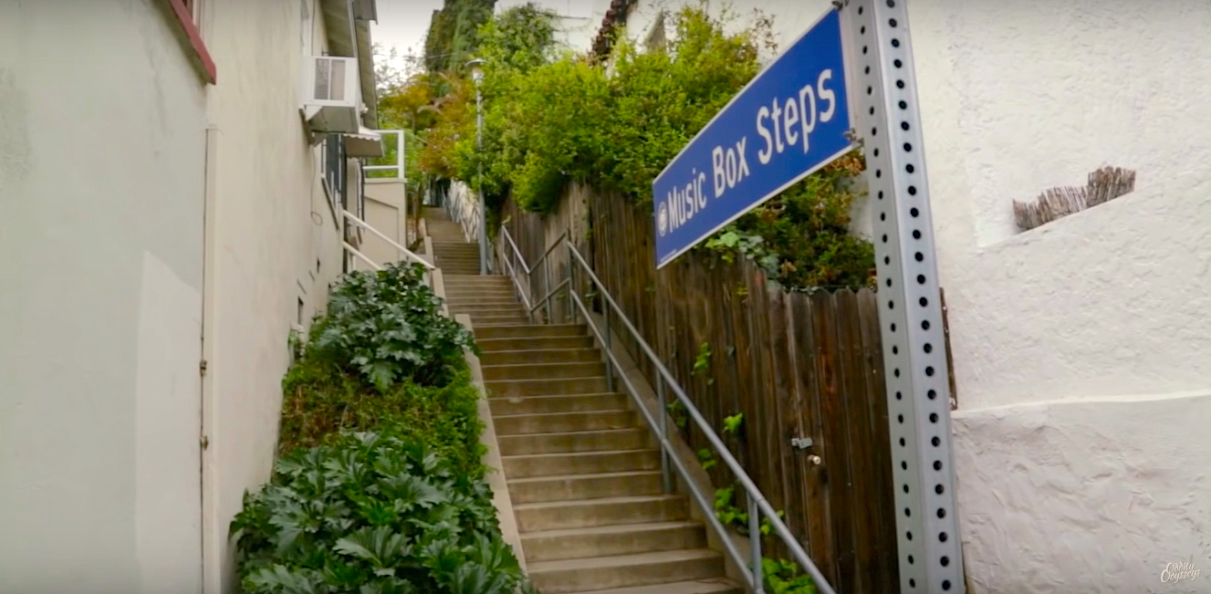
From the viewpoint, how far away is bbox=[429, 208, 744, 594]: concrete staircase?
5.22m

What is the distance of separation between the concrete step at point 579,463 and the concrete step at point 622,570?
103 centimetres

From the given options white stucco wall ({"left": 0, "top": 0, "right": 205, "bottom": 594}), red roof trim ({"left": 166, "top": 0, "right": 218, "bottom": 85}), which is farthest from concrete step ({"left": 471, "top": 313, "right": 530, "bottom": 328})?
white stucco wall ({"left": 0, "top": 0, "right": 205, "bottom": 594})

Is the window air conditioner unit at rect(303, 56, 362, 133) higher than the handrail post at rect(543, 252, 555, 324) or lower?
higher

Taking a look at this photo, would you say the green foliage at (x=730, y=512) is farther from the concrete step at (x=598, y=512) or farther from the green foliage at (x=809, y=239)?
the green foliage at (x=809, y=239)

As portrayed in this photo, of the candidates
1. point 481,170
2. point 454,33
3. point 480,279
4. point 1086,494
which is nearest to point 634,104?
point 1086,494

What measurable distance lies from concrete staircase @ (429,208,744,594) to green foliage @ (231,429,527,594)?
3.75 ft

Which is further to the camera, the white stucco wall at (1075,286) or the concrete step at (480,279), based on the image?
the concrete step at (480,279)

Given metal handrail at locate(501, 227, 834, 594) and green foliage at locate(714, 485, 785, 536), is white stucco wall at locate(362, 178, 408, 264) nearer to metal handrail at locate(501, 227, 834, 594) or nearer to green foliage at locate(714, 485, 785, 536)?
metal handrail at locate(501, 227, 834, 594)

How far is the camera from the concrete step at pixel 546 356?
8306 mm

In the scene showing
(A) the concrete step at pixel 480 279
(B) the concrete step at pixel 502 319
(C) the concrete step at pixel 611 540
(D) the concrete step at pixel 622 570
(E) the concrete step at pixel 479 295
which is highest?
(A) the concrete step at pixel 480 279

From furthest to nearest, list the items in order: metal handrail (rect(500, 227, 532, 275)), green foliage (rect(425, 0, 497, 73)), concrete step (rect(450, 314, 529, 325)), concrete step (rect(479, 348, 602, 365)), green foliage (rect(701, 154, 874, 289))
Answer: green foliage (rect(425, 0, 497, 73)), metal handrail (rect(500, 227, 532, 275)), concrete step (rect(450, 314, 529, 325)), concrete step (rect(479, 348, 602, 365)), green foliage (rect(701, 154, 874, 289))

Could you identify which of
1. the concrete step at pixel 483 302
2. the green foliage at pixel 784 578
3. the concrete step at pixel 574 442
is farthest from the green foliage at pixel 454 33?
the green foliage at pixel 784 578

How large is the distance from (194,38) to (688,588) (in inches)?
155

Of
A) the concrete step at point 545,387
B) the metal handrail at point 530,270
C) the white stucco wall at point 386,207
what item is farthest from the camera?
the white stucco wall at point 386,207
